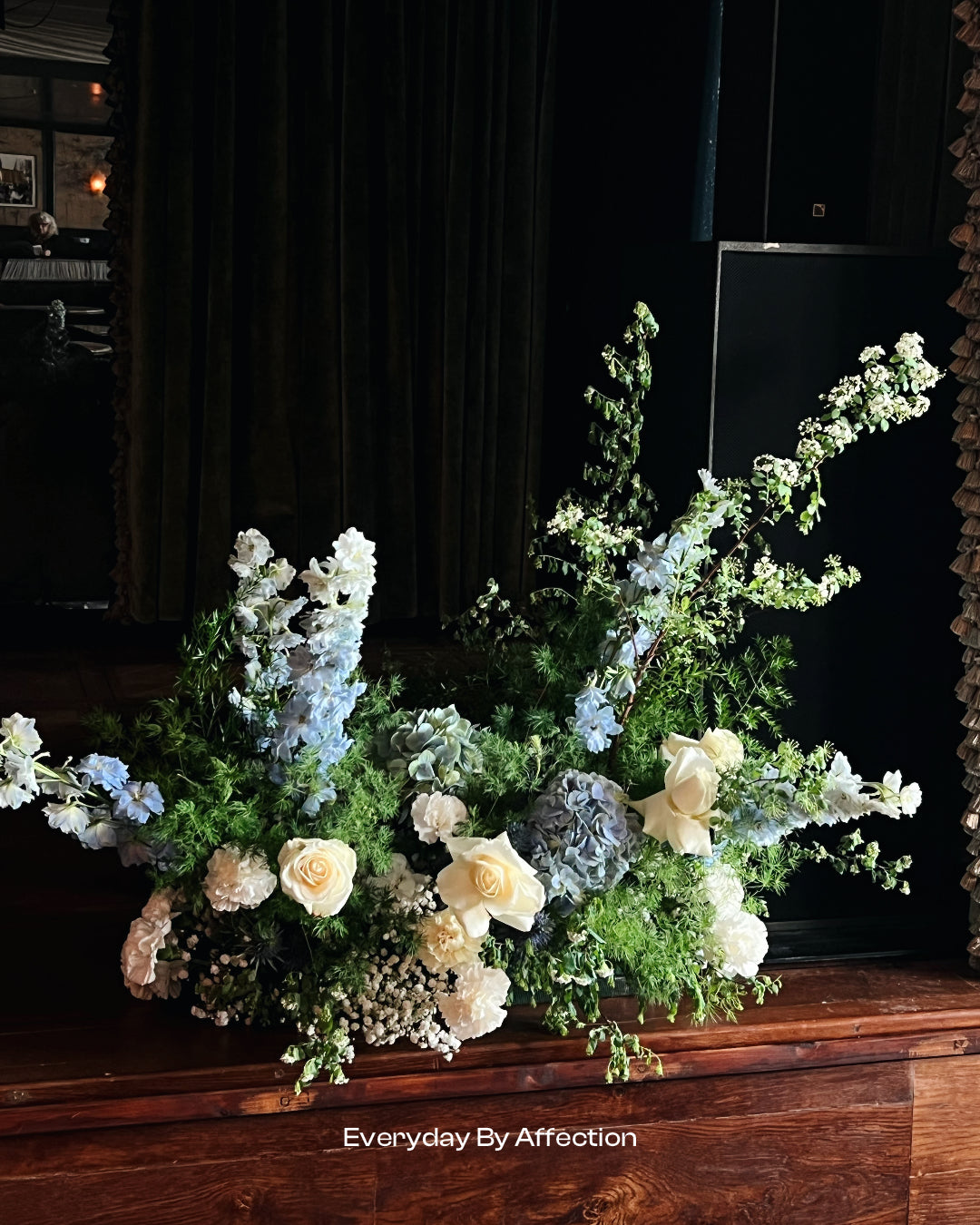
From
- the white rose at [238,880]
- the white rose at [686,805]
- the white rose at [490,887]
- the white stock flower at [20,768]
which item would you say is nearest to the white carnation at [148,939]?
the white rose at [238,880]

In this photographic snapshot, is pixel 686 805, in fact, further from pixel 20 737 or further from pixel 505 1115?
pixel 20 737

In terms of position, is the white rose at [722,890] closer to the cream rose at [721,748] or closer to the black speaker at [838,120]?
the cream rose at [721,748]

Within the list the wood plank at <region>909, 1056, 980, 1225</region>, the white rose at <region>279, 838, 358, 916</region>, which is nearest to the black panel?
the wood plank at <region>909, 1056, 980, 1225</region>

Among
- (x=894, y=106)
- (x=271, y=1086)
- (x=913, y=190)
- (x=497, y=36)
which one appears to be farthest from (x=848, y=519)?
(x=497, y=36)

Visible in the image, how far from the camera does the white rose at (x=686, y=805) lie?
1.54 m

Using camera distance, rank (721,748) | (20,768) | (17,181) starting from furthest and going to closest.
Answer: (17,181), (721,748), (20,768)

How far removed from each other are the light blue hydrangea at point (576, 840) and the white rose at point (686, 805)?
45 mm

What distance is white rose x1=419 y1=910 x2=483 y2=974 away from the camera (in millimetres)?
1546

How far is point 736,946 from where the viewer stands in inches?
66.8

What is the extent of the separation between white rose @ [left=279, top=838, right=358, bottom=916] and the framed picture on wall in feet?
9.80

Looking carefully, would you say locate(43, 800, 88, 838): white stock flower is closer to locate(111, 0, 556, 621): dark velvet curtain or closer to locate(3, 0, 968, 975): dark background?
locate(3, 0, 968, 975): dark background

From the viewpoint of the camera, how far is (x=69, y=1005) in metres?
1.73

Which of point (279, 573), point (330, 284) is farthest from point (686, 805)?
point (330, 284)

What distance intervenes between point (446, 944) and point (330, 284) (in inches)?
110
